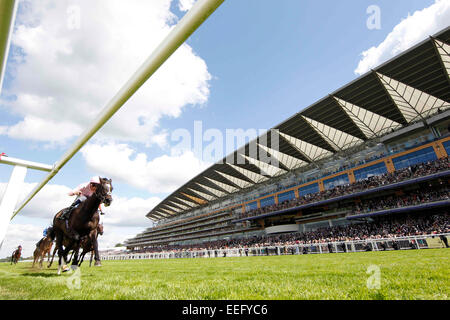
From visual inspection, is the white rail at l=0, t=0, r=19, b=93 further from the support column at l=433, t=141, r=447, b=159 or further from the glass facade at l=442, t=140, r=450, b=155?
the glass facade at l=442, t=140, r=450, b=155

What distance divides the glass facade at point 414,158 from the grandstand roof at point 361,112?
160 inches

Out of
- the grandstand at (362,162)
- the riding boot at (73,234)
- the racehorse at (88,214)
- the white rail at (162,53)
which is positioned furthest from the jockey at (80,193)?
the grandstand at (362,162)

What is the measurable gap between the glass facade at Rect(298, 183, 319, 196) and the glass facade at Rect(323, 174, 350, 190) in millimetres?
1460

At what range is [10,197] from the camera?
13.6 ft

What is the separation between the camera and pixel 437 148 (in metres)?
24.6

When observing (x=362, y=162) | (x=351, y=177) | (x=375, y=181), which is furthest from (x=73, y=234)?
(x=362, y=162)

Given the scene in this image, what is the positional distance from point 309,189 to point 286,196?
5006 mm

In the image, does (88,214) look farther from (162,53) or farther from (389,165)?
(389,165)

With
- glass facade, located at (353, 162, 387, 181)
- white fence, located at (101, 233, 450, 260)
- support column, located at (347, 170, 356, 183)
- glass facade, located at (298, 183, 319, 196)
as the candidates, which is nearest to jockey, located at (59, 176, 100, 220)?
white fence, located at (101, 233, 450, 260)

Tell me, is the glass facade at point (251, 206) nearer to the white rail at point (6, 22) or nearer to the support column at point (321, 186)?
the support column at point (321, 186)

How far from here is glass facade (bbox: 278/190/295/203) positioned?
39.6m
